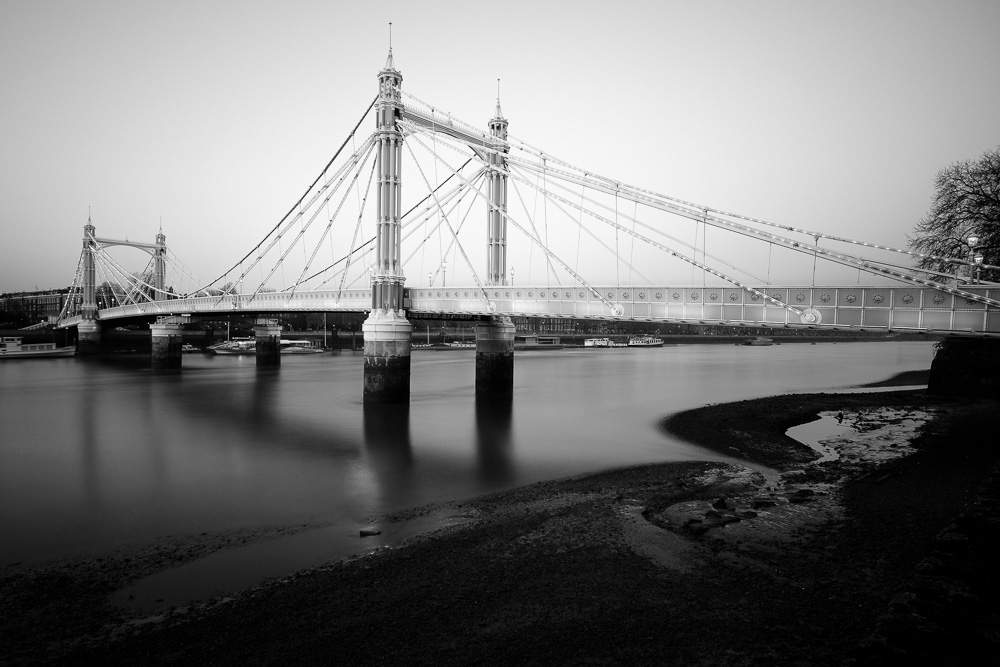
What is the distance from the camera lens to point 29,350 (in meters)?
65.8

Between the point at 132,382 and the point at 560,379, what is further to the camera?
the point at 560,379

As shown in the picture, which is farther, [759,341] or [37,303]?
[37,303]

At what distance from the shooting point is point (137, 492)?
46.6 ft

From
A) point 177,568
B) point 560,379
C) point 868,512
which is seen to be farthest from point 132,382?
point 868,512

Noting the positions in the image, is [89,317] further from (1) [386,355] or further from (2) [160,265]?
(1) [386,355]

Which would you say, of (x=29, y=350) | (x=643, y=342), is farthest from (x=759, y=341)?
(x=29, y=350)

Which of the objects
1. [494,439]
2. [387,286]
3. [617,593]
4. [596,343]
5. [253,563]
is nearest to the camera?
[617,593]

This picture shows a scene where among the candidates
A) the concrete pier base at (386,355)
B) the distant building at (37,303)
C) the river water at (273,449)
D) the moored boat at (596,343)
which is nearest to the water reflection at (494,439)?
the river water at (273,449)

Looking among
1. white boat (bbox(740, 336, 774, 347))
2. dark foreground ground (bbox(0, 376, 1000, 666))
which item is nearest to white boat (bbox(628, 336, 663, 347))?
white boat (bbox(740, 336, 774, 347))

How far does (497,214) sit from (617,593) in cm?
2758

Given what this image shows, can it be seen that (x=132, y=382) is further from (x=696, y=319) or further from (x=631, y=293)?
(x=696, y=319)

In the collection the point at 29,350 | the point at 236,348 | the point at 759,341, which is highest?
the point at 29,350

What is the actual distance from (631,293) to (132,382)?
122 ft

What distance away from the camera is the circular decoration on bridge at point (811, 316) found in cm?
1758
